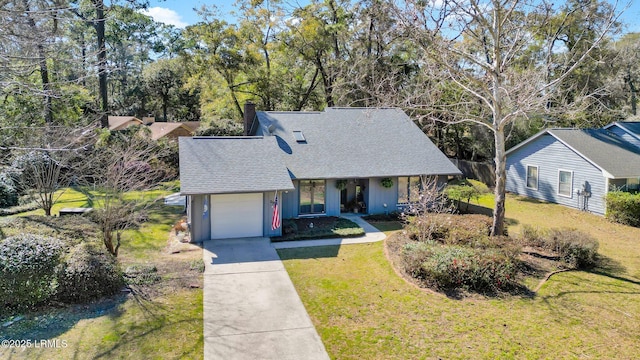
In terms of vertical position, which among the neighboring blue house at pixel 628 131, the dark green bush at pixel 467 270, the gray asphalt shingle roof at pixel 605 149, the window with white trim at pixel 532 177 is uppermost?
the neighboring blue house at pixel 628 131

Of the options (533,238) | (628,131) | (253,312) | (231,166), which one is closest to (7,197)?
(231,166)

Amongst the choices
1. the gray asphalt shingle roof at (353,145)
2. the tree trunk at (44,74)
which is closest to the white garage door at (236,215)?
the gray asphalt shingle roof at (353,145)

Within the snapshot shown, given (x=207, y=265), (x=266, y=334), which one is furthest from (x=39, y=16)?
(x=266, y=334)

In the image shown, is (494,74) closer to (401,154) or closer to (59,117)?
(401,154)

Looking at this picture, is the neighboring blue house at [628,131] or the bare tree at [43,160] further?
the neighboring blue house at [628,131]

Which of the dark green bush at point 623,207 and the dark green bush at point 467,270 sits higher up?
the dark green bush at point 623,207

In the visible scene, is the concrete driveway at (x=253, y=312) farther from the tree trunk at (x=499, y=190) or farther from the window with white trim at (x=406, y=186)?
the window with white trim at (x=406, y=186)

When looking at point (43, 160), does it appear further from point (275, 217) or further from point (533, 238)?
point (533, 238)
